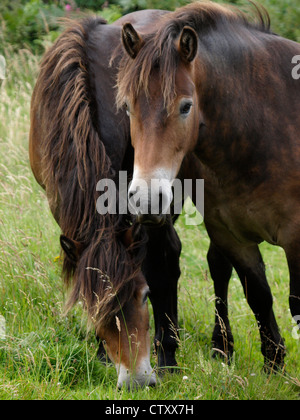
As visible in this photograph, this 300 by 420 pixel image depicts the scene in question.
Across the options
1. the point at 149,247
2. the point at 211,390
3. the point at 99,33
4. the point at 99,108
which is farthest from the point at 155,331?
the point at 99,33

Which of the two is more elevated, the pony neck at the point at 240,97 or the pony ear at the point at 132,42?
the pony ear at the point at 132,42

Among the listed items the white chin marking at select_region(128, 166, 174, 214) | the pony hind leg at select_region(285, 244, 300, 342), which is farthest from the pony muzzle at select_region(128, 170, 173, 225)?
the pony hind leg at select_region(285, 244, 300, 342)

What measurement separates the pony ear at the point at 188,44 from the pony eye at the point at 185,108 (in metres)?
0.22

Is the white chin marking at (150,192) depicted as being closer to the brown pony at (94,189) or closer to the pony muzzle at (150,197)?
the pony muzzle at (150,197)

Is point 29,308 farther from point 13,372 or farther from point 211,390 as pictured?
point 211,390

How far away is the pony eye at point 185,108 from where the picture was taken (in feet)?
9.79

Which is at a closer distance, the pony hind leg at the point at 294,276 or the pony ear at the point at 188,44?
the pony ear at the point at 188,44

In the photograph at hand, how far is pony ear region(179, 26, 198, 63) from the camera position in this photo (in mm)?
2973

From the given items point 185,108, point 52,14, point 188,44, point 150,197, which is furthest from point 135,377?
point 52,14

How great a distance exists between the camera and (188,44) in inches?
119

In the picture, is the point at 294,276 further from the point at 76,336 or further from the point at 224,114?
the point at 76,336

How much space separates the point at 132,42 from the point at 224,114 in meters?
0.64

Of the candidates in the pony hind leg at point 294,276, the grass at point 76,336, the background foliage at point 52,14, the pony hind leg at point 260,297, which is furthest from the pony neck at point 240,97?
the background foliage at point 52,14
